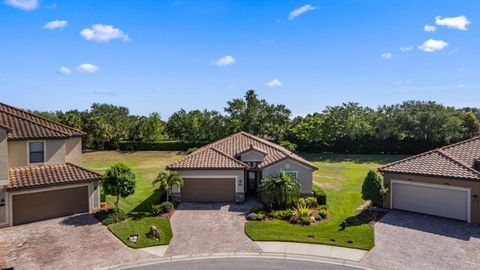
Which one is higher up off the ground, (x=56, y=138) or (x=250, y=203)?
(x=56, y=138)

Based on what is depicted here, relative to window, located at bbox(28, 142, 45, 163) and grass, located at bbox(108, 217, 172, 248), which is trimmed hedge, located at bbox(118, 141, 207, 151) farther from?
grass, located at bbox(108, 217, 172, 248)

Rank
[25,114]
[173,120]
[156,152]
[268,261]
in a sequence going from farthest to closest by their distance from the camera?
1. [173,120]
2. [156,152]
3. [25,114]
4. [268,261]

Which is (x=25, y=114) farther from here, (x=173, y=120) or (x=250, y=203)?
(x=173, y=120)

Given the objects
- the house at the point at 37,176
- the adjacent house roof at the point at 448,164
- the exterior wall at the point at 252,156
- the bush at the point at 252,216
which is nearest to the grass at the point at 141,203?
the house at the point at 37,176

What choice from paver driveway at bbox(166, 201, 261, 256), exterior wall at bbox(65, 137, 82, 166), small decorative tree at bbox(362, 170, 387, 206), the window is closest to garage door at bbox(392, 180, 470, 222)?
small decorative tree at bbox(362, 170, 387, 206)

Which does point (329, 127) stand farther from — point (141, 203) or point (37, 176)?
point (37, 176)

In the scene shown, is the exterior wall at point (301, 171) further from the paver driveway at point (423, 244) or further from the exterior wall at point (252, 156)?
the paver driveway at point (423, 244)

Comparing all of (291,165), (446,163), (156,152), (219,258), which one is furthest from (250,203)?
Result: (156,152)
